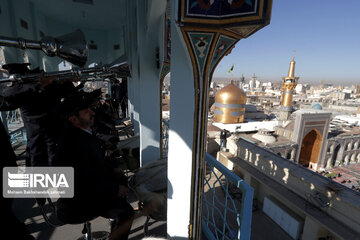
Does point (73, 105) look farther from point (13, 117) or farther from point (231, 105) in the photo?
point (231, 105)

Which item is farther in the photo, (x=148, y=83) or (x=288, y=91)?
(x=288, y=91)

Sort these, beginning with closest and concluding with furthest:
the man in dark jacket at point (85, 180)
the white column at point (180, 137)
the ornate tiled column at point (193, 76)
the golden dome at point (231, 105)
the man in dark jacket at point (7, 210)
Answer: the man in dark jacket at point (7, 210), the ornate tiled column at point (193, 76), the man in dark jacket at point (85, 180), the white column at point (180, 137), the golden dome at point (231, 105)

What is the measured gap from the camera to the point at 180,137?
1.80m

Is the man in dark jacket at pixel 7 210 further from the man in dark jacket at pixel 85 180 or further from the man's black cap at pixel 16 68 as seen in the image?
the man's black cap at pixel 16 68

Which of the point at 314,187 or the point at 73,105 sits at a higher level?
the point at 73,105

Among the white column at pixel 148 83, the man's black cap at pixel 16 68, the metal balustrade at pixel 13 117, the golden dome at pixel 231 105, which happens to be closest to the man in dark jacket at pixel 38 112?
the man's black cap at pixel 16 68

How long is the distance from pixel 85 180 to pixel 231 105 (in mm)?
19189

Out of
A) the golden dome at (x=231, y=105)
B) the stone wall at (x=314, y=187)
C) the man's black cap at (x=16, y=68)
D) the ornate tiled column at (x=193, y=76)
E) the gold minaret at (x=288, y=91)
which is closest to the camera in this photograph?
the ornate tiled column at (x=193, y=76)

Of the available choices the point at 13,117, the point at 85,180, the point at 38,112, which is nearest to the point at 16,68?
the point at 38,112

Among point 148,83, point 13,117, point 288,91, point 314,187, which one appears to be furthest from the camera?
point 288,91

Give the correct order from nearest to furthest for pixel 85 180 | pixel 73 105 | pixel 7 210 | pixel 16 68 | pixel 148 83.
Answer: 1. pixel 7 210
2. pixel 85 180
3. pixel 73 105
4. pixel 16 68
5. pixel 148 83

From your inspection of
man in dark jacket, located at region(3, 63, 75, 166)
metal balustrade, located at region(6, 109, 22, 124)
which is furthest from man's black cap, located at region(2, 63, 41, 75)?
metal balustrade, located at region(6, 109, 22, 124)

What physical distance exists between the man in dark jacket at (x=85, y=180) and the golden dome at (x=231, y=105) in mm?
18911

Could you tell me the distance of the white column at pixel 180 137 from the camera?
5.52 ft
